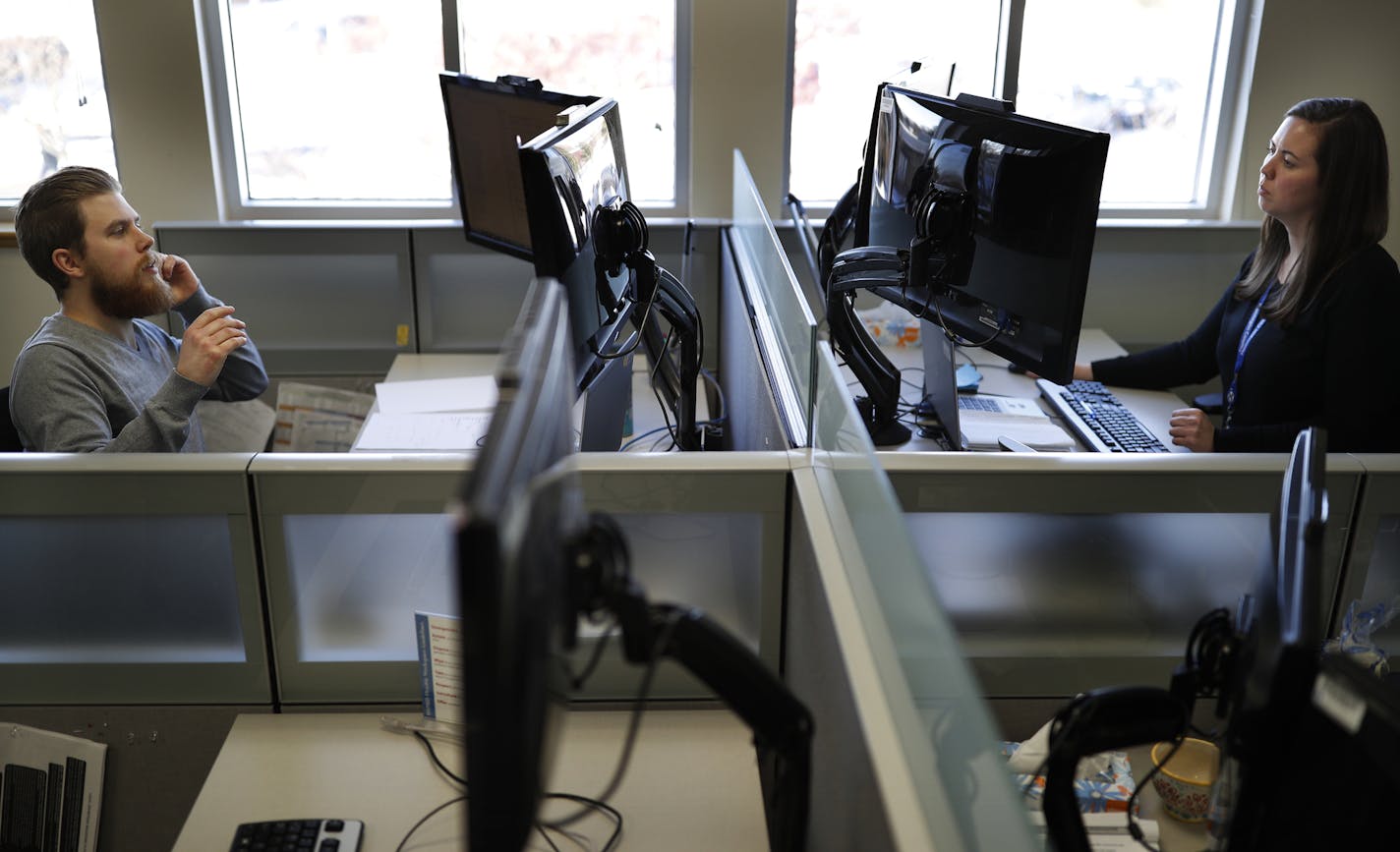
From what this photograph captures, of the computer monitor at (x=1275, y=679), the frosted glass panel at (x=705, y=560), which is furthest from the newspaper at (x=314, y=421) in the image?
the computer monitor at (x=1275, y=679)

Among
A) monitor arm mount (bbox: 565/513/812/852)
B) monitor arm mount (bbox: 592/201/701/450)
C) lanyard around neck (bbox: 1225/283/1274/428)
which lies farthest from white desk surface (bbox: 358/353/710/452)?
monitor arm mount (bbox: 565/513/812/852)

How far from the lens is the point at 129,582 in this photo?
130 centimetres

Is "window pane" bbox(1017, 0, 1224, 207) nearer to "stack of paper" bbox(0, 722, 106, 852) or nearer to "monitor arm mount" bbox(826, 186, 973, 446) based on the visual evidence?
"monitor arm mount" bbox(826, 186, 973, 446)

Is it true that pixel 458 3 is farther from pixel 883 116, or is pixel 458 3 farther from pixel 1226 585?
pixel 1226 585

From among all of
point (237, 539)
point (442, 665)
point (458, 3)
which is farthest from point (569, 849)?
point (458, 3)

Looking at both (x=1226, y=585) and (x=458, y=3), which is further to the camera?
(x=458, y=3)

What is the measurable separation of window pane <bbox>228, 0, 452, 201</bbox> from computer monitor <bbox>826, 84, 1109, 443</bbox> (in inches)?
76.6

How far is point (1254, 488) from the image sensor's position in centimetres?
128

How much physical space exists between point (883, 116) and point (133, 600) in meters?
1.40

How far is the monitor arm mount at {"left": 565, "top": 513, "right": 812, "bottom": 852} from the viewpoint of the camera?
0.72 m

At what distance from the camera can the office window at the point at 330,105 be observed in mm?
3359

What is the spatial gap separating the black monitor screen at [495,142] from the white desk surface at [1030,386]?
92cm

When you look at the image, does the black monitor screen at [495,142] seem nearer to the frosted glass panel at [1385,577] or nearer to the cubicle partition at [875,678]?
the cubicle partition at [875,678]

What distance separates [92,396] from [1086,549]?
4.56ft
